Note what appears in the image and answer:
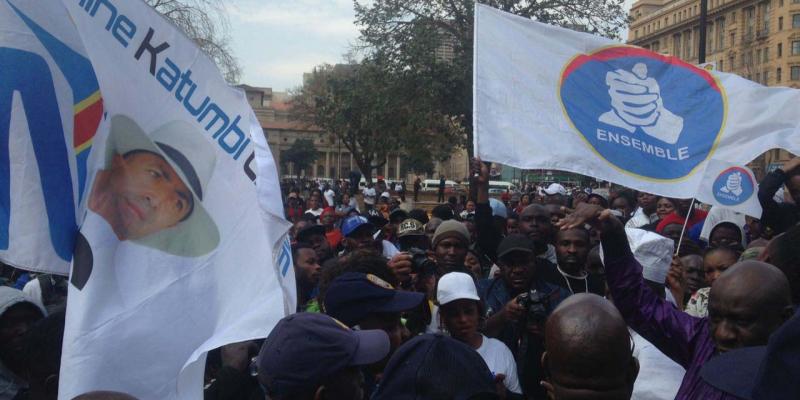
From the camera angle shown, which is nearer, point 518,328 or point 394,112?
point 518,328

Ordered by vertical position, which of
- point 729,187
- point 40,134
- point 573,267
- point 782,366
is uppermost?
point 40,134

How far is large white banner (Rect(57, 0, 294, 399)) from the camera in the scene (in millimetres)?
2926

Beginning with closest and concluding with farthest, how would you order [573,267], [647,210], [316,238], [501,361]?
[501,361], [573,267], [316,238], [647,210]

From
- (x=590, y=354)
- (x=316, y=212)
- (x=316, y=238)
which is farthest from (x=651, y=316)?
(x=316, y=212)

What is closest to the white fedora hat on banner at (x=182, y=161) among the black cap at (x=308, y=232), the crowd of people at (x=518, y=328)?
the crowd of people at (x=518, y=328)

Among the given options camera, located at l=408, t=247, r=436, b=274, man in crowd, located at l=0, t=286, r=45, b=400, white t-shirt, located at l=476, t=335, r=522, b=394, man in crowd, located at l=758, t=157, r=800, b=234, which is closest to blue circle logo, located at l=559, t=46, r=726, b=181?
man in crowd, located at l=758, t=157, r=800, b=234

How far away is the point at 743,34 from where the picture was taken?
77312mm

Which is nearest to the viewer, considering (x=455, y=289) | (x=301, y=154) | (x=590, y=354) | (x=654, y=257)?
(x=590, y=354)

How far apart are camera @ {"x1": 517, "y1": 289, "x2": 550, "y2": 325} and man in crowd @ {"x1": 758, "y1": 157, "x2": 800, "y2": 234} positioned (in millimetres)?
2510

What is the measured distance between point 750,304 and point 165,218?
2230mm

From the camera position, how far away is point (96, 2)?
309 centimetres

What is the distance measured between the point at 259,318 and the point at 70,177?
1027 millimetres

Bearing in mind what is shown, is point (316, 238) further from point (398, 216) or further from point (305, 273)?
point (398, 216)

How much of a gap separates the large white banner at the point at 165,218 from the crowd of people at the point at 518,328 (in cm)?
27
